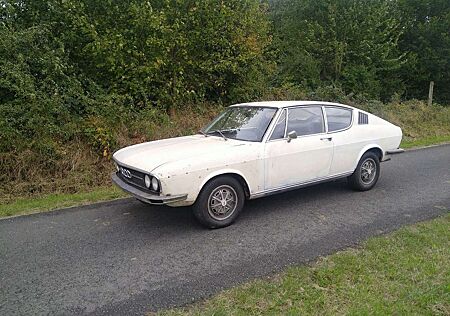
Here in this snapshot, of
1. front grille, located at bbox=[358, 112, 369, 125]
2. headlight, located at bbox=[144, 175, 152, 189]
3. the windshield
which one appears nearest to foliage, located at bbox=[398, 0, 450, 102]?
front grille, located at bbox=[358, 112, 369, 125]

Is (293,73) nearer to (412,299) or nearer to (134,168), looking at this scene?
(134,168)

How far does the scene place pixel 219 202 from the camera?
4.37 m

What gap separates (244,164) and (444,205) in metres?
3.08

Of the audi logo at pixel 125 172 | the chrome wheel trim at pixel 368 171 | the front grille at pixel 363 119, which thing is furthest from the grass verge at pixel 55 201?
→ the front grille at pixel 363 119

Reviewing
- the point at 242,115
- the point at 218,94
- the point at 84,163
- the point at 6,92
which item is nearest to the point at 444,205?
the point at 242,115

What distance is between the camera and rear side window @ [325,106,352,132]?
17.8ft

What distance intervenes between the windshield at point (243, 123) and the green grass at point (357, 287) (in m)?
1.98

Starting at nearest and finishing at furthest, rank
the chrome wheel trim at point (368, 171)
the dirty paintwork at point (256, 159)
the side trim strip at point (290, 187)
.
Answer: the dirty paintwork at point (256, 159) < the side trim strip at point (290, 187) < the chrome wheel trim at point (368, 171)

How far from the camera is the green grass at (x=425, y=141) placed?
10125 millimetres

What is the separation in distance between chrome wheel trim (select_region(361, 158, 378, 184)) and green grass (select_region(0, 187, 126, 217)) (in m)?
4.12

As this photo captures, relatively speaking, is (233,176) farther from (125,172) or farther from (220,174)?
(125,172)

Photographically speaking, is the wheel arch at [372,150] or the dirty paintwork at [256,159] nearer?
the dirty paintwork at [256,159]

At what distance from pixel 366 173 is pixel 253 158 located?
2452 mm

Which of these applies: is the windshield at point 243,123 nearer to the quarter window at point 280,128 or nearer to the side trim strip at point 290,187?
the quarter window at point 280,128
